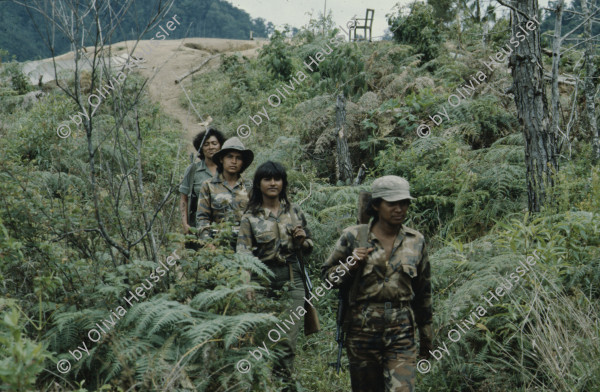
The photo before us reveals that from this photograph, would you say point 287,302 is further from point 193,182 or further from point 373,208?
point 193,182

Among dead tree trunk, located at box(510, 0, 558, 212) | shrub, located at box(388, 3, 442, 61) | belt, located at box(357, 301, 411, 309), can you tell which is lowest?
belt, located at box(357, 301, 411, 309)

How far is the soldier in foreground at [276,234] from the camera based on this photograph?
171 inches

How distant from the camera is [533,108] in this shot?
18.7ft

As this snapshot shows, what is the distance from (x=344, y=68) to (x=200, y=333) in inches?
313

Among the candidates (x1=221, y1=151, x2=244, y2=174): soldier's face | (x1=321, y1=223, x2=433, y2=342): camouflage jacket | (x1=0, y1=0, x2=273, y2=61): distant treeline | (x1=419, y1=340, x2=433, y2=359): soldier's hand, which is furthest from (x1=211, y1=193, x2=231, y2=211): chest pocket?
(x1=0, y1=0, x2=273, y2=61): distant treeline

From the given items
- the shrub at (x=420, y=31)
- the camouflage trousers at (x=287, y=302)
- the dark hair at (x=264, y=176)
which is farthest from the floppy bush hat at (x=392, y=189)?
the shrub at (x=420, y=31)

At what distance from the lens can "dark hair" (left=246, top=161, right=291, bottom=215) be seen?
4.48 metres

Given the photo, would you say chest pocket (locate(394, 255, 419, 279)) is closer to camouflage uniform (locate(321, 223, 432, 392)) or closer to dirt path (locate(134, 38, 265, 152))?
camouflage uniform (locate(321, 223, 432, 392))

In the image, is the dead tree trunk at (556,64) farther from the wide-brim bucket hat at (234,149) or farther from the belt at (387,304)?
the belt at (387,304)

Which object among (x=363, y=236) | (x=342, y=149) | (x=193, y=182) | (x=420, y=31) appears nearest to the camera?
(x=363, y=236)

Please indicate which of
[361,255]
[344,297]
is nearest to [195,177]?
Result: [344,297]

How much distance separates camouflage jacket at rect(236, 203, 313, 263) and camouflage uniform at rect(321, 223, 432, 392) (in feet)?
2.55

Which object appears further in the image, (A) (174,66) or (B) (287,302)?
(A) (174,66)

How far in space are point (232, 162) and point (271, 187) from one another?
2.96ft
